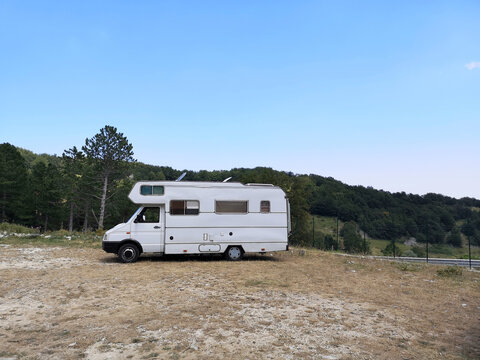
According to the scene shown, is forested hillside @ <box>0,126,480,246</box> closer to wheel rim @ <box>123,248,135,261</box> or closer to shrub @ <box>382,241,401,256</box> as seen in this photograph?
shrub @ <box>382,241,401,256</box>

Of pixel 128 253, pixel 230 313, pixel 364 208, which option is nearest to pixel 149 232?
pixel 128 253

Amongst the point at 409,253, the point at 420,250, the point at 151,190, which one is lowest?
the point at 409,253

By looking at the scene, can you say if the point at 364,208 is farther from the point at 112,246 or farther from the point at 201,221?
the point at 112,246

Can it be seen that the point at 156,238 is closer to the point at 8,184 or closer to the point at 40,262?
the point at 40,262

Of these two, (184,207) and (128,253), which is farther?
(184,207)

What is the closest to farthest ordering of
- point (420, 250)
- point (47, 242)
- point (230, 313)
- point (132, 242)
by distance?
point (230, 313) < point (132, 242) < point (47, 242) < point (420, 250)

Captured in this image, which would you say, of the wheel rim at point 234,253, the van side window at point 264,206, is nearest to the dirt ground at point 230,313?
the wheel rim at point 234,253

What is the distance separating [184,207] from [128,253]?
279cm

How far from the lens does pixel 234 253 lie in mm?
13219

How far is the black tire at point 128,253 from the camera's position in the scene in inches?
485

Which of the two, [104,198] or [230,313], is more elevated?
[104,198]

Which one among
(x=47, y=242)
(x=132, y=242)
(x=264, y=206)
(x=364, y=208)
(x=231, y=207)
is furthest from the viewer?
(x=364, y=208)

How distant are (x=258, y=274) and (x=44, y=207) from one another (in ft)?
161

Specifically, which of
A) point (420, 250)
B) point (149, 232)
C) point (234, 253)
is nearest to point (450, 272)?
point (234, 253)
